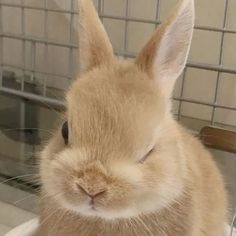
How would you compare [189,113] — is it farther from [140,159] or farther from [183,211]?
[140,159]

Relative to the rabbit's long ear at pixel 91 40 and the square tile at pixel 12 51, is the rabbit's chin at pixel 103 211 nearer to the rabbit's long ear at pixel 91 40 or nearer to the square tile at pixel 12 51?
the rabbit's long ear at pixel 91 40

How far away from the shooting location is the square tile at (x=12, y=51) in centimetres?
139

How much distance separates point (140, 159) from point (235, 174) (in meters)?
0.63

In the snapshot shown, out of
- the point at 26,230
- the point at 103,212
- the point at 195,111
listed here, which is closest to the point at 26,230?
the point at 26,230

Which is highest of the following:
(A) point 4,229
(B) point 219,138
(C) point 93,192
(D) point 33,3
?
(D) point 33,3

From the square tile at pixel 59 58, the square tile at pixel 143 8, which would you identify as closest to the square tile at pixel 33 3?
the square tile at pixel 59 58

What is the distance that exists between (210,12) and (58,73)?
0.40m

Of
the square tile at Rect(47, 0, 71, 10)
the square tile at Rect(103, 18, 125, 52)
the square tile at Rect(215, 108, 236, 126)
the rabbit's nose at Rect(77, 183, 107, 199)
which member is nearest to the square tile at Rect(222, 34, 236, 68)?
the square tile at Rect(215, 108, 236, 126)

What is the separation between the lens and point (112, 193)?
620 mm

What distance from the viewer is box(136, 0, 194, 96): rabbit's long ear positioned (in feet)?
2.35

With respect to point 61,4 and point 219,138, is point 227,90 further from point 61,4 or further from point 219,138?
point 61,4

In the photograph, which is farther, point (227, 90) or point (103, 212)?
point (227, 90)

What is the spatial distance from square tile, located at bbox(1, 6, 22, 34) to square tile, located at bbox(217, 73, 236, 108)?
51cm

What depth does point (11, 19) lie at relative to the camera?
137 cm
